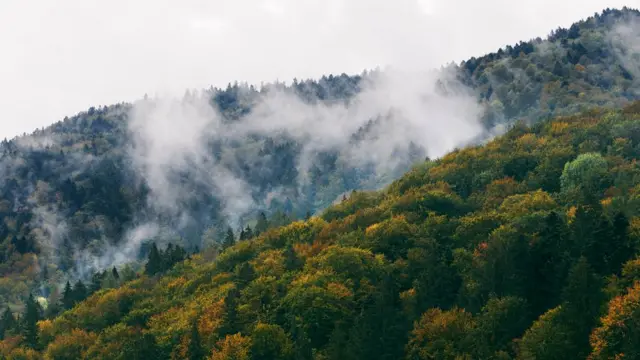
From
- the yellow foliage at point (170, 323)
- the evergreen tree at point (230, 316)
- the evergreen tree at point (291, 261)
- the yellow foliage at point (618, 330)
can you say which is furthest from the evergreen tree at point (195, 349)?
the yellow foliage at point (618, 330)

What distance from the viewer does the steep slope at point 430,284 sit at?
107875 mm

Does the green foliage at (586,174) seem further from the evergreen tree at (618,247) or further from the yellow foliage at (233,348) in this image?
the yellow foliage at (233,348)

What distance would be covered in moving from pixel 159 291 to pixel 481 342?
10138cm

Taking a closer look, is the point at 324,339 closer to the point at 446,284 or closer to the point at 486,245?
the point at 446,284

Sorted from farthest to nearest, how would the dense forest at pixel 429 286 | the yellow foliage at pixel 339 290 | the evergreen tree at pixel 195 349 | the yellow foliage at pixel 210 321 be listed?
the yellow foliage at pixel 210 321
the yellow foliage at pixel 339 290
the evergreen tree at pixel 195 349
the dense forest at pixel 429 286

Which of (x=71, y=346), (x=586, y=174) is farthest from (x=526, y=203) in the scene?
(x=71, y=346)

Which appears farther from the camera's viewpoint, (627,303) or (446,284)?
(446,284)

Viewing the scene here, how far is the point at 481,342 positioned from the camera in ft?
344

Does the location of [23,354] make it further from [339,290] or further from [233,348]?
[339,290]

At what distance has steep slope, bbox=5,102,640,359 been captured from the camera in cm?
10788

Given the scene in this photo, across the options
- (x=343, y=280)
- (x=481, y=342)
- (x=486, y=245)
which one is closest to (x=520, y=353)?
(x=481, y=342)

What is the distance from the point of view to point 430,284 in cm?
13038

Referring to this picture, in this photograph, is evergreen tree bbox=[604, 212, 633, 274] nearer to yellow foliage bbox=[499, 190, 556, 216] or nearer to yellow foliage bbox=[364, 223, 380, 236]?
yellow foliage bbox=[499, 190, 556, 216]

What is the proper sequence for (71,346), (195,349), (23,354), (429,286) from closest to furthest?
(429,286), (195,349), (71,346), (23,354)
